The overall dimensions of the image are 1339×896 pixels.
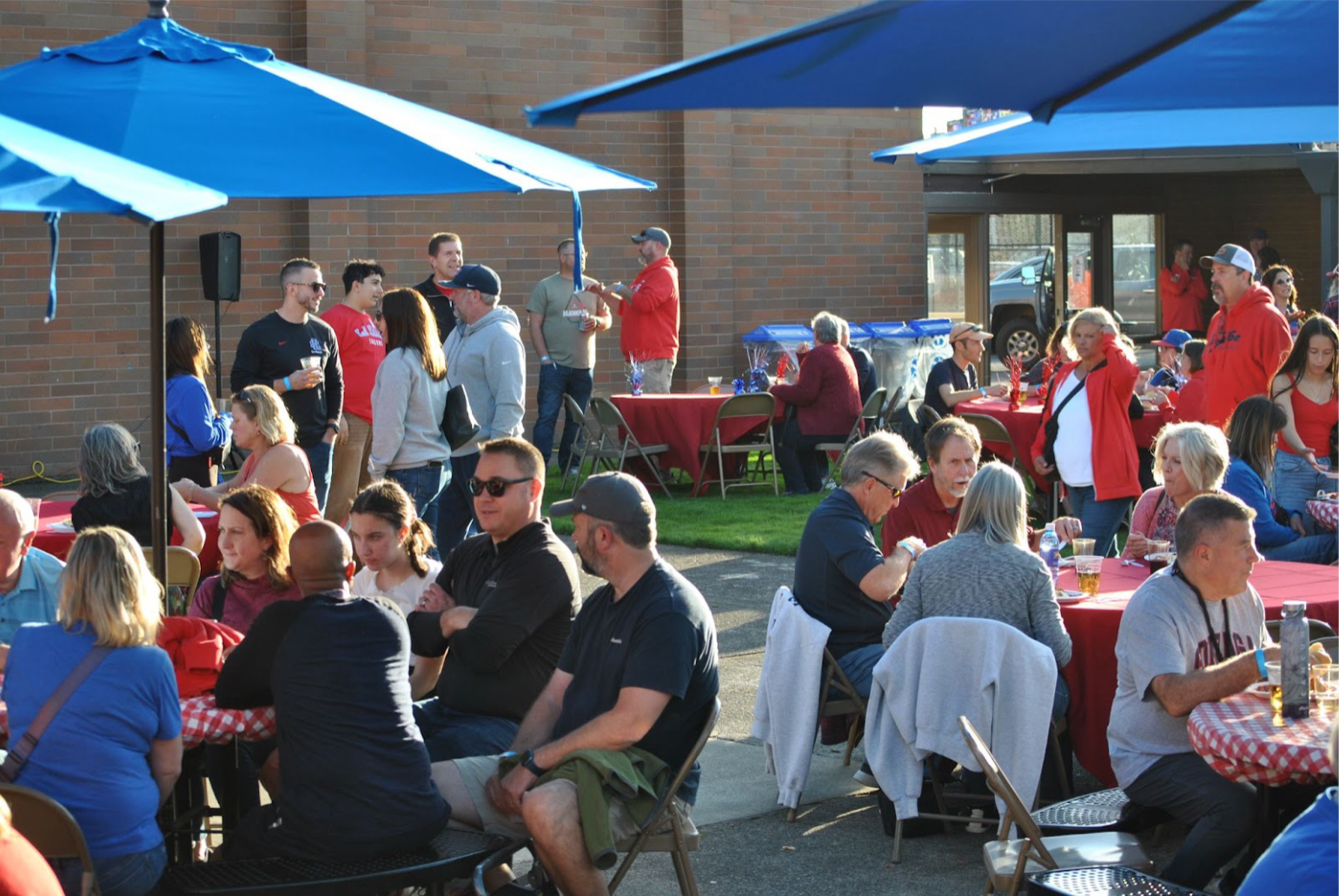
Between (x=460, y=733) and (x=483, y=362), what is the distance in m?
4.05

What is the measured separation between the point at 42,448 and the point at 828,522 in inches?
434

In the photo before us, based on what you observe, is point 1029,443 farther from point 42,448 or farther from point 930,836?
point 42,448

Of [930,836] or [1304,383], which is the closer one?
[930,836]

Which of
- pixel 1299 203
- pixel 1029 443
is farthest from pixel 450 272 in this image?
pixel 1299 203

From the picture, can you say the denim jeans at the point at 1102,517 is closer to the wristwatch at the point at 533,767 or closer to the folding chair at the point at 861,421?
the folding chair at the point at 861,421

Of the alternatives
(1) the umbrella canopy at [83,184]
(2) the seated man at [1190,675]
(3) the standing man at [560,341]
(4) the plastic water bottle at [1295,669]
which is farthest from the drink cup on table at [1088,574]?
(3) the standing man at [560,341]

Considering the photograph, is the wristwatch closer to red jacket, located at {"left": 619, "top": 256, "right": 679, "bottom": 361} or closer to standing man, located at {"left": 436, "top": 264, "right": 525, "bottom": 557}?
standing man, located at {"left": 436, "top": 264, "right": 525, "bottom": 557}

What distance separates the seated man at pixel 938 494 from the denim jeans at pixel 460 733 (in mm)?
1946

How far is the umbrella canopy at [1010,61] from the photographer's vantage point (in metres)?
3.16

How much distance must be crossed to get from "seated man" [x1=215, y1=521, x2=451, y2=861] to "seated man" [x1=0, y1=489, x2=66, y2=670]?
137 cm

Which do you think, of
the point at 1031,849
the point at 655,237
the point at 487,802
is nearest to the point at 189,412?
the point at 487,802

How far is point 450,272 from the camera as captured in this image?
37.0ft

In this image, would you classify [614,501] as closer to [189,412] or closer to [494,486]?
[494,486]

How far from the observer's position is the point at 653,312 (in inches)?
562
